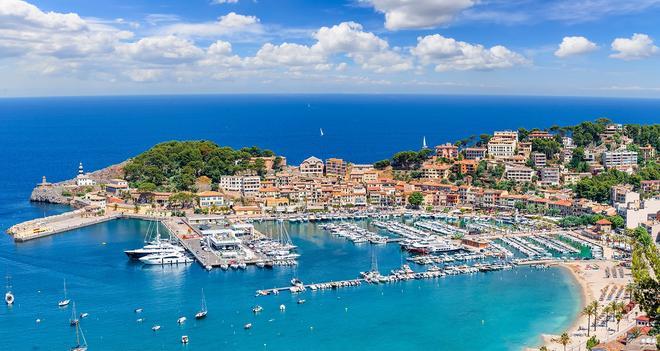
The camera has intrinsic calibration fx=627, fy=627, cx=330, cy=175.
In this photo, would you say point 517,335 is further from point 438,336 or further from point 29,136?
point 29,136

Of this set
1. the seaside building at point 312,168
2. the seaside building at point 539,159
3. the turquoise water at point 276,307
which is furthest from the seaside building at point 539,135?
the turquoise water at point 276,307

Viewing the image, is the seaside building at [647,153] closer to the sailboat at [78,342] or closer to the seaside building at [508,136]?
the seaside building at [508,136]

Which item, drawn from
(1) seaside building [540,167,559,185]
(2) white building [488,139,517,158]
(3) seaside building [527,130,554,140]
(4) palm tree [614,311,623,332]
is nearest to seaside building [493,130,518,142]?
(2) white building [488,139,517,158]

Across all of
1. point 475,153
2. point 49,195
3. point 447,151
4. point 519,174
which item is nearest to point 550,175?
point 519,174

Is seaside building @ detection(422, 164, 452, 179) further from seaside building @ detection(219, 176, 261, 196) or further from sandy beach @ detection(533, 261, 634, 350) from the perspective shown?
sandy beach @ detection(533, 261, 634, 350)

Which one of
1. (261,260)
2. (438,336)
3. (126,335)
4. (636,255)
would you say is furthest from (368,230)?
(636,255)

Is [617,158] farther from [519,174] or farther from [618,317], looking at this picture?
[618,317]

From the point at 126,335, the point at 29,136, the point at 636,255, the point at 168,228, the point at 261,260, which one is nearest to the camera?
the point at 636,255
